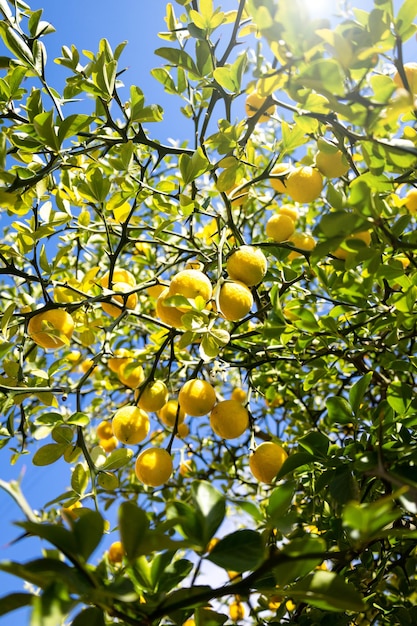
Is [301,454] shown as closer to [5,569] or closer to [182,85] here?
[5,569]

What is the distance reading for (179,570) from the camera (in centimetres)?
51

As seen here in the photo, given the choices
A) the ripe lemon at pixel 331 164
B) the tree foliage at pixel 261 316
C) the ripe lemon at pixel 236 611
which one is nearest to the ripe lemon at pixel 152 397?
the tree foliage at pixel 261 316

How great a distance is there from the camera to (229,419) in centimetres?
103

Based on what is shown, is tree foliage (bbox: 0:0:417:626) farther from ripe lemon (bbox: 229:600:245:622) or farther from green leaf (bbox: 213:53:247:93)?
ripe lemon (bbox: 229:600:245:622)

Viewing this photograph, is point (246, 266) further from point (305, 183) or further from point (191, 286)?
point (305, 183)

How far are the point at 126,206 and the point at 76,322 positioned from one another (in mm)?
339

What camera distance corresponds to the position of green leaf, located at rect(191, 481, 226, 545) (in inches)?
15.7

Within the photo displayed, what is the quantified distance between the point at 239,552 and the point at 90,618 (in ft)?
0.44

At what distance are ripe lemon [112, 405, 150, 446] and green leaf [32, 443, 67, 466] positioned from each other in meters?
0.14

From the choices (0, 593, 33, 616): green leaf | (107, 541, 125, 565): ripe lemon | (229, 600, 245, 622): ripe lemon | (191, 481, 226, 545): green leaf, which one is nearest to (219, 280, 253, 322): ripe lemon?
(191, 481, 226, 545): green leaf

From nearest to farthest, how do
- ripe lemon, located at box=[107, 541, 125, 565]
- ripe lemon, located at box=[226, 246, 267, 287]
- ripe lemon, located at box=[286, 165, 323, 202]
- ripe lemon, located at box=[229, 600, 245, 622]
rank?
ripe lemon, located at box=[226, 246, 267, 287] → ripe lemon, located at box=[286, 165, 323, 202] → ripe lemon, located at box=[107, 541, 125, 565] → ripe lemon, located at box=[229, 600, 245, 622]

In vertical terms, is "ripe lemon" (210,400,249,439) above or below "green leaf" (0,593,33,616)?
above

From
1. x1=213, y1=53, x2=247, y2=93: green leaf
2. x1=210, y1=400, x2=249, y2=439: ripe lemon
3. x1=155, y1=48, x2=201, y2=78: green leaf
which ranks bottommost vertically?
x1=210, y1=400, x2=249, y2=439: ripe lemon

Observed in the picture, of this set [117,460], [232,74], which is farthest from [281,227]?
A: [117,460]
